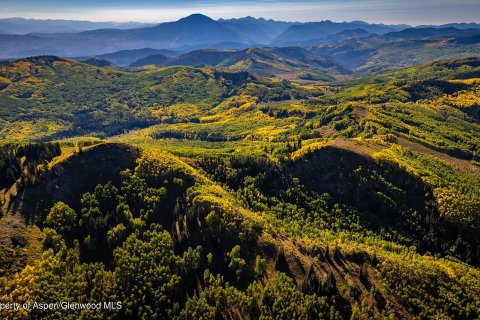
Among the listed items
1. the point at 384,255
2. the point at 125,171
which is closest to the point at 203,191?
the point at 125,171

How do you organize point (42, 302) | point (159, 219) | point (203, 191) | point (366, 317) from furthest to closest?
point (203, 191) < point (159, 219) < point (366, 317) < point (42, 302)

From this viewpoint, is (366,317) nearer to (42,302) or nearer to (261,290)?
(261,290)

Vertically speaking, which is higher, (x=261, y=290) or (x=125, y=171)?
(x=125, y=171)

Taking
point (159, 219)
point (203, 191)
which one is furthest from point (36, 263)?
point (203, 191)

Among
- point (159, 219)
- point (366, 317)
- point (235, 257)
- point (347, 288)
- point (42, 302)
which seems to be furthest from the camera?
point (159, 219)

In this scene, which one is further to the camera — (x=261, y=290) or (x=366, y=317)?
(x=261, y=290)

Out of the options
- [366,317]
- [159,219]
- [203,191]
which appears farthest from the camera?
[203,191]

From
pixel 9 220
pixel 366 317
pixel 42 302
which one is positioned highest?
pixel 9 220

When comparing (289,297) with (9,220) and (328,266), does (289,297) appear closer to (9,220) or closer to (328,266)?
(328,266)

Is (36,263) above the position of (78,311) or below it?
above
